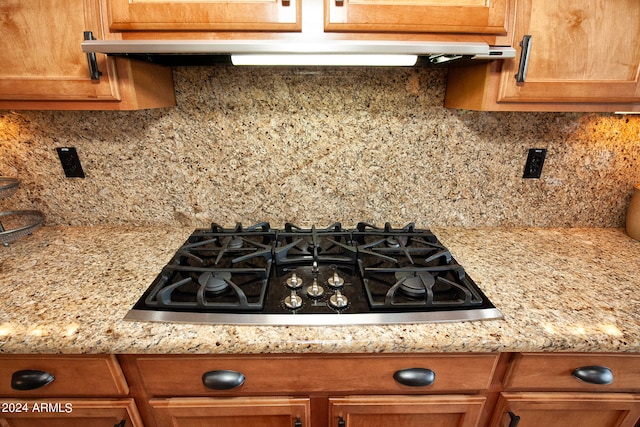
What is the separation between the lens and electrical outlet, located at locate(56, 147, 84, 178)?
121 centimetres

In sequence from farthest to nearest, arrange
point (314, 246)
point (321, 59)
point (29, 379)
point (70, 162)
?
point (70, 162)
point (314, 246)
point (321, 59)
point (29, 379)

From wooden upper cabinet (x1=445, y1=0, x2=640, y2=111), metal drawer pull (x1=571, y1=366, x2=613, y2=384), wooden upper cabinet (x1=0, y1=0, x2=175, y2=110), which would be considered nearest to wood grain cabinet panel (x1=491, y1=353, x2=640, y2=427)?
metal drawer pull (x1=571, y1=366, x2=613, y2=384)

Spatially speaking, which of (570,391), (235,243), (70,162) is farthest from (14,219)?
(570,391)

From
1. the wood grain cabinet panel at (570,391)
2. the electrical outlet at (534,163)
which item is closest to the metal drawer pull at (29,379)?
the wood grain cabinet panel at (570,391)

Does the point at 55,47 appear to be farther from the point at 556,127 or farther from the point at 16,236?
the point at 556,127

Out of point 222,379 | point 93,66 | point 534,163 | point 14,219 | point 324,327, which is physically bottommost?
point 222,379

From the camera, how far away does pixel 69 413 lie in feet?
2.79

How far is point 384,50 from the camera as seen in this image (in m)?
0.73

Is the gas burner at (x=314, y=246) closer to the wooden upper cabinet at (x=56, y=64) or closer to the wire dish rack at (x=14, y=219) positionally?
the wooden upper cabinet at (x=56, y=64)

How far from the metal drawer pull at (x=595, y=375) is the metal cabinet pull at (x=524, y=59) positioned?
81 centimetres

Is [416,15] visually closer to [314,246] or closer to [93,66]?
[314,246]

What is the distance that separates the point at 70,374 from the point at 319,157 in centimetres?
102

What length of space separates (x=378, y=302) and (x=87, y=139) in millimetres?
1255

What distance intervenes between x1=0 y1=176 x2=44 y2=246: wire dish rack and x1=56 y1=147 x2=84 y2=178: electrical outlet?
156mm
